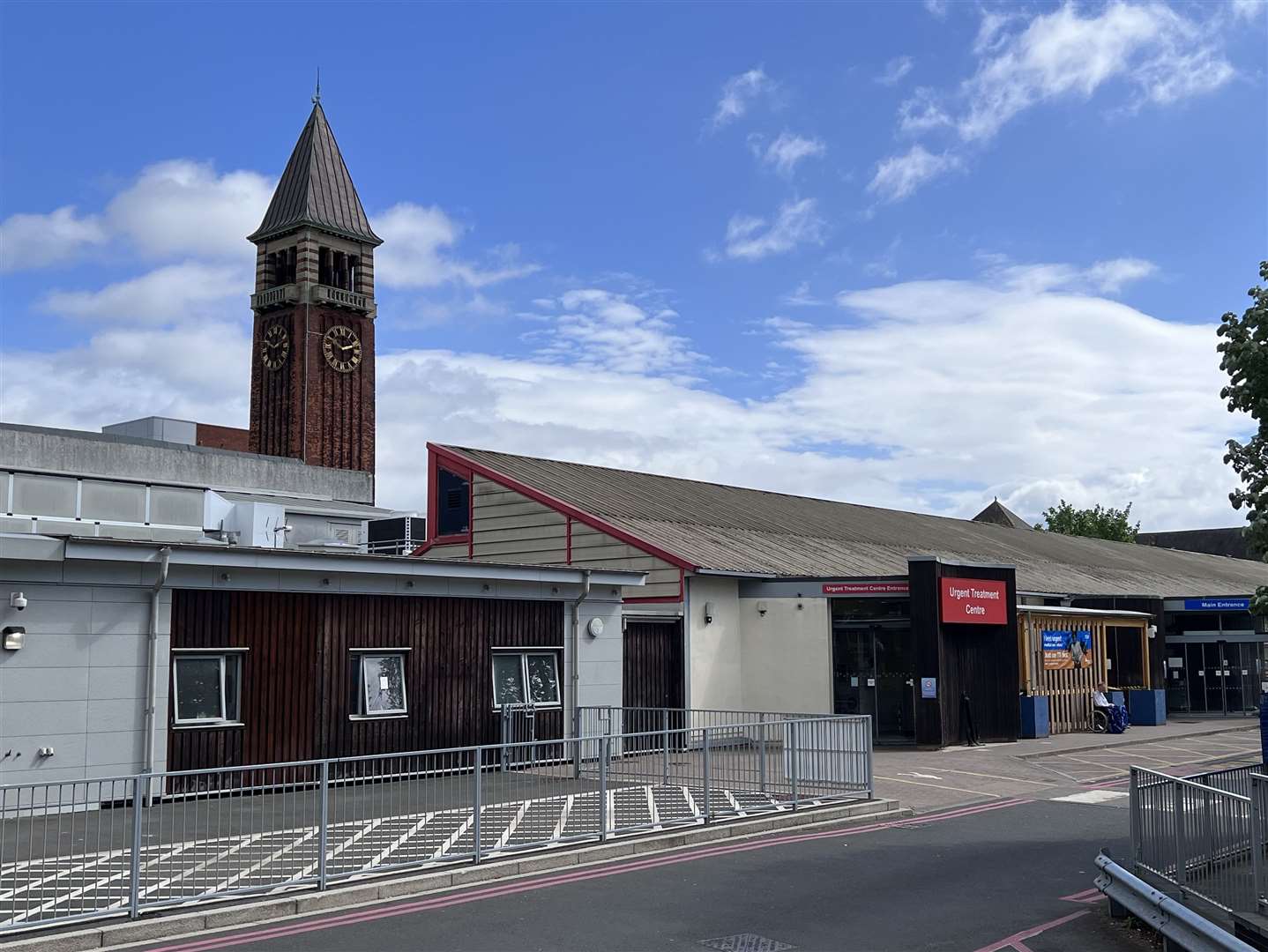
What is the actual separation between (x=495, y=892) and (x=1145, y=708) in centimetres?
2678

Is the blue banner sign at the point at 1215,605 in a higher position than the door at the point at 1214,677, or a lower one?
higher

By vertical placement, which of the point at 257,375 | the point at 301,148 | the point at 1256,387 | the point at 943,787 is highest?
the point at 301,148

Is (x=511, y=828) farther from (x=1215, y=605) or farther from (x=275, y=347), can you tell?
(x=275, y=347)

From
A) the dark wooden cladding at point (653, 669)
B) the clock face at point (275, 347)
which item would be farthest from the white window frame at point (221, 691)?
the clock face at point (275, 347)

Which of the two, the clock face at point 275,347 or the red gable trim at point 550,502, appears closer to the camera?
the red gable trim at point 550,502

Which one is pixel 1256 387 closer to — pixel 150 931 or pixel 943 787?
pixel 943 787

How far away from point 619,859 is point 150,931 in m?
5.22

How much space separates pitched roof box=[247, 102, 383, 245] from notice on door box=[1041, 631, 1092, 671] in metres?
60.4

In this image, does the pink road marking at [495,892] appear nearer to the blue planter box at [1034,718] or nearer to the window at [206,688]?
the window at [206,688]

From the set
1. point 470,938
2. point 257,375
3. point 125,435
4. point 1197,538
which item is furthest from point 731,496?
point 1197,538

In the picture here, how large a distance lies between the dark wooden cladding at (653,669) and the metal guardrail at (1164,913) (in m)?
14.7

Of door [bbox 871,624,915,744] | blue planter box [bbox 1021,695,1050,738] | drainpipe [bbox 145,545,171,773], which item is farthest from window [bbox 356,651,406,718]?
blue planter box [bbox 1021,695,1050,738]

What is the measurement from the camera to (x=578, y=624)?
23750 mm

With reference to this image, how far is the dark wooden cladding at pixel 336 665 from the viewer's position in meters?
18.5
